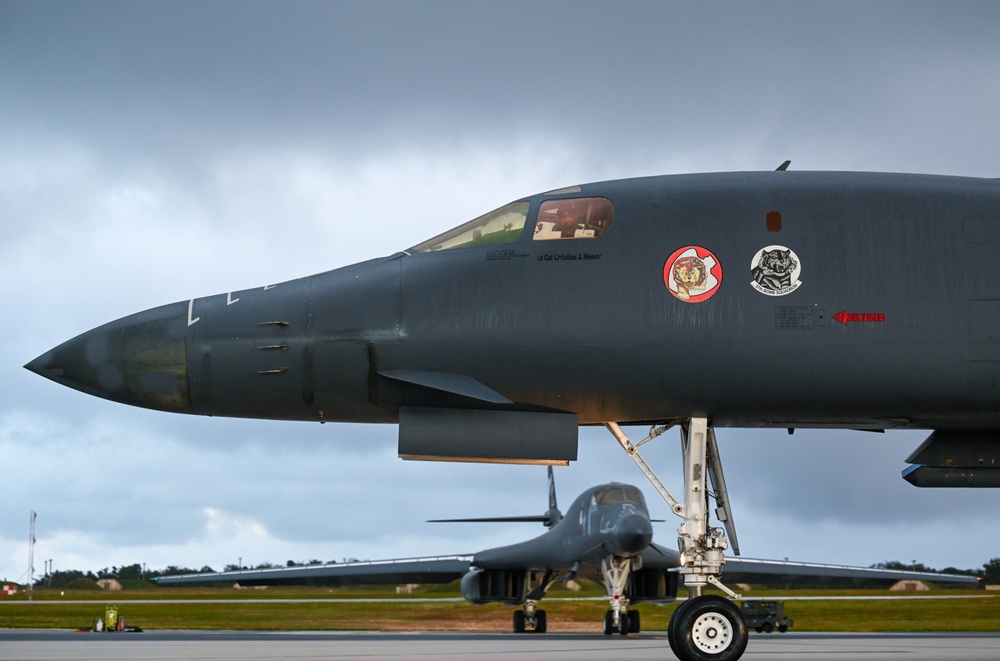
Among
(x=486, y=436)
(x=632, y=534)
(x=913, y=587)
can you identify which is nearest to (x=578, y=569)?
(x=632, y=534)

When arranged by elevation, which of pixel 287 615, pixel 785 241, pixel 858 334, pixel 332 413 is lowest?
pixel 287 615

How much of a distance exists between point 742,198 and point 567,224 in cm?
130

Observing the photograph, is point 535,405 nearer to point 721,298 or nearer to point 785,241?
point 721,298

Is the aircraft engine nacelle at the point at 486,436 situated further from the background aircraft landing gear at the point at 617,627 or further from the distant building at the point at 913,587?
the distant building at the point at 913,587

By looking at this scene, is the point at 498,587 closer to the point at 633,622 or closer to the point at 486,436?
the point at 633,622

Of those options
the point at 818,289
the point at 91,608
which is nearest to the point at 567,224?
the point at 818,289

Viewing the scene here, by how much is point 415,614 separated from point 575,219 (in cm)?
3902

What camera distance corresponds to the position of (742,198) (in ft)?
24.5

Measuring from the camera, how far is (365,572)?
37.7 meters

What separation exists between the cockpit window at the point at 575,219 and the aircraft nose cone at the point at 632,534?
58.5ft

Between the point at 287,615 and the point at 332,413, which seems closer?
the point at 332,413

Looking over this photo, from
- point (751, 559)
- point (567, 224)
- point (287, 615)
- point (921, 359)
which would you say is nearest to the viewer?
point (921, 359)

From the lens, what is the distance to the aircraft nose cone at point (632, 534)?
2427cm

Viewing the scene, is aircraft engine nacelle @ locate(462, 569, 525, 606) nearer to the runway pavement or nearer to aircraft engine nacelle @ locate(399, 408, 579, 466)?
the runway pavement
